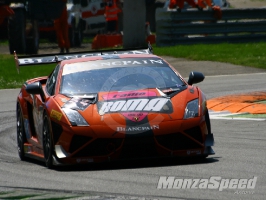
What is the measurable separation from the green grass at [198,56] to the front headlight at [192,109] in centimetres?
1063

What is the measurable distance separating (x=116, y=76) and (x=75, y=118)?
1.17m

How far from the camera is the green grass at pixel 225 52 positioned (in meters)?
21.6

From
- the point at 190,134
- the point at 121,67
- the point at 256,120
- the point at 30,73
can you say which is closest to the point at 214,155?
the point at 190,134

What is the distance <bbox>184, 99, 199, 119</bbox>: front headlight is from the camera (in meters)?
8.45

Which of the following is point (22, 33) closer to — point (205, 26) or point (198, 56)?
point (205, 26)

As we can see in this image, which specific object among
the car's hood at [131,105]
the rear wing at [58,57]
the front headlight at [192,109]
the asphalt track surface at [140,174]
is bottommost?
the asphalt track surface at [140,174]

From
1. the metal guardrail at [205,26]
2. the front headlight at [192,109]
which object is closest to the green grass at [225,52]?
the metal guardrail at [205,26]

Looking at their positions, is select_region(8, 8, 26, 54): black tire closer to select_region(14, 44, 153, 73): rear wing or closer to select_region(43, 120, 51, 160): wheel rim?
select_region(14, 44, 153, 73): rear wing

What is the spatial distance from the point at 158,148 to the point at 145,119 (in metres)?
0.30

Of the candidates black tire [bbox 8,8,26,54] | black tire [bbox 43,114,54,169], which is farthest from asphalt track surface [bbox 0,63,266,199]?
black tire [bbox 8,8,26,54]

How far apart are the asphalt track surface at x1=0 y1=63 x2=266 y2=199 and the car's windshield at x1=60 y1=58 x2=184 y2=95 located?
0.87 metres

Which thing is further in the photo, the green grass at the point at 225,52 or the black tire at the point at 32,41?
the black tire at the point at 32,41

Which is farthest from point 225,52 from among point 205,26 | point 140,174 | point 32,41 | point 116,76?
point 140,174

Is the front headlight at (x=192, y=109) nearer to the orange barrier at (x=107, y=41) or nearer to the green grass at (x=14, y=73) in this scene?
the green grass at (x=14, y=73)
